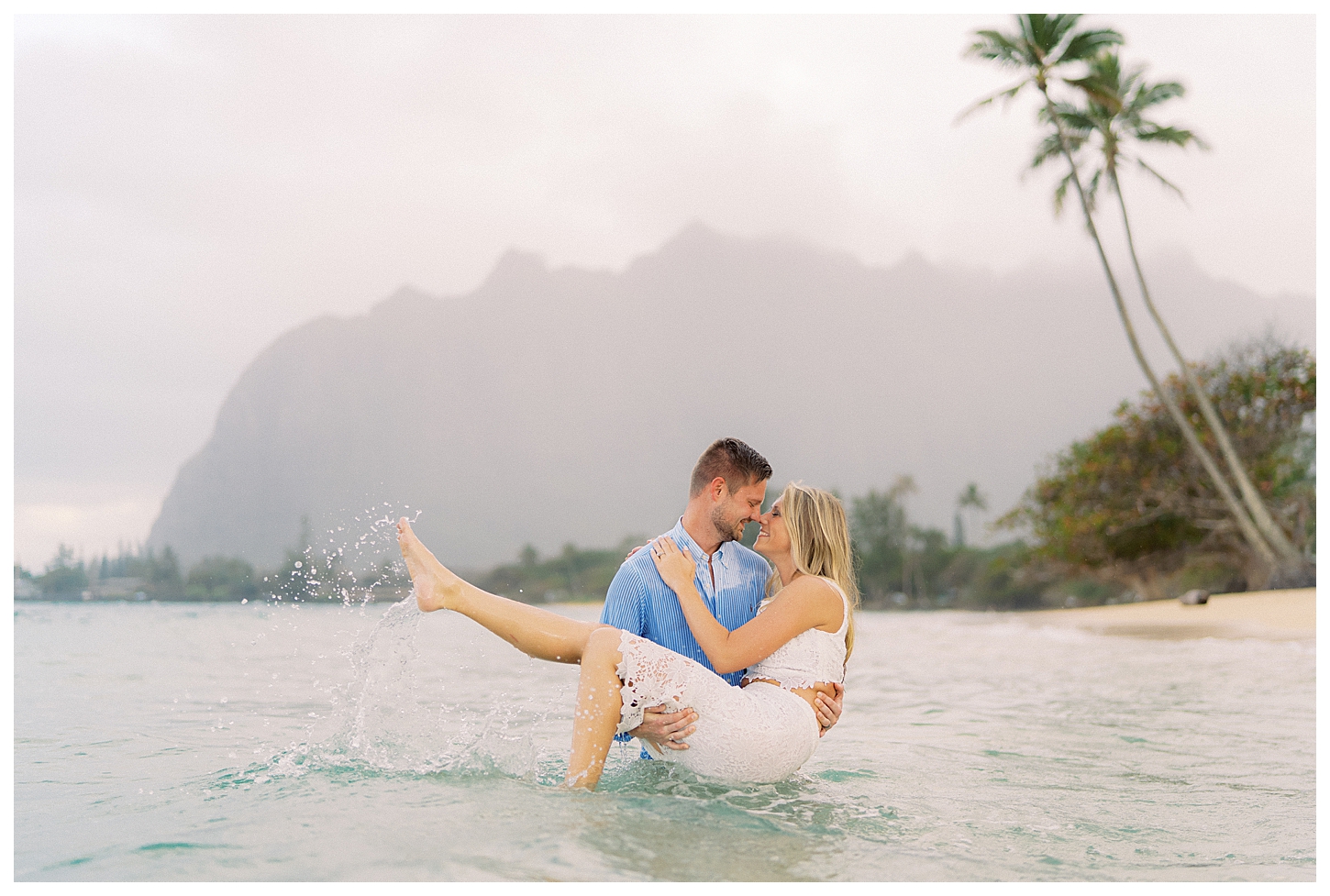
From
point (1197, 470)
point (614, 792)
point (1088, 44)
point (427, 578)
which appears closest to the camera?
point (614, 792)

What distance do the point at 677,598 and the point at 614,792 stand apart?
84 cm

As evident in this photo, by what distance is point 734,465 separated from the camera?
4367 millimetres

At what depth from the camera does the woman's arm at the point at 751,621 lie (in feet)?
13.0

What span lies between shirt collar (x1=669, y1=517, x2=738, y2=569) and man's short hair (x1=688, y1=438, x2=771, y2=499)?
27cm

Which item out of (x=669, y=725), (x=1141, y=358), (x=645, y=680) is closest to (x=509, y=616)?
(x=645, y=680)

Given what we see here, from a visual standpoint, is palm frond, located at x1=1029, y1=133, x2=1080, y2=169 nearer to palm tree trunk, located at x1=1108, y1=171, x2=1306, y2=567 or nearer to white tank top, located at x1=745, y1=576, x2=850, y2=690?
palm tree trunk, located at x1=1108, y1=171, x2=1306, y2=567

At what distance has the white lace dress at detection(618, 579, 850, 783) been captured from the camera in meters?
3.89

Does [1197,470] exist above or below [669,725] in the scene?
above

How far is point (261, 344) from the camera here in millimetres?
71312

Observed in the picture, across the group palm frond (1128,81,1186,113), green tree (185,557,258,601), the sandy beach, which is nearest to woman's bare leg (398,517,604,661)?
the sandy beach

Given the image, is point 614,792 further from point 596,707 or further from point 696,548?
point 696,548
